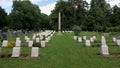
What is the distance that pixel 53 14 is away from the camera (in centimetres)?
12512

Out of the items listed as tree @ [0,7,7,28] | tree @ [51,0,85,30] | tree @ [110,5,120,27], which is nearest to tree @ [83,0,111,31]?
tree @ [110,5,120,27]

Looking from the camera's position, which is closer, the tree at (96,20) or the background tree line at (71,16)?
the background tree line at (71,16)

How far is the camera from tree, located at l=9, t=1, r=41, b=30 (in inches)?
4195

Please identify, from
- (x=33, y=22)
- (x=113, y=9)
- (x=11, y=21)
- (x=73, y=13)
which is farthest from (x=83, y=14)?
(x=11, y=21)

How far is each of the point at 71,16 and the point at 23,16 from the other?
24.1 meters

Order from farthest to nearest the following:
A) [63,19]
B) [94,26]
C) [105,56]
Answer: [63,19] → [94,26] → [105,56]

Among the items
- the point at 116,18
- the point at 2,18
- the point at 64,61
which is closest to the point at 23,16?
the point at 2,18

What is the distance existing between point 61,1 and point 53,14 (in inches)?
264

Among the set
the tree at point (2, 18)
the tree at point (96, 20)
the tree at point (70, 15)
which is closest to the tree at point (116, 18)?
the tree at point (96, 20)

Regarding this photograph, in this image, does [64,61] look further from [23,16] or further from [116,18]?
[116,18]

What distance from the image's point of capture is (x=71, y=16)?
405 feet

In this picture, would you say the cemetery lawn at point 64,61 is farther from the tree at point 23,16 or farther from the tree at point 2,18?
the tree at point 2,18

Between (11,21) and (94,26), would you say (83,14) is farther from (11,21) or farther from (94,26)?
(11,21)

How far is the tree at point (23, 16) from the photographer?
106562 millimetres
